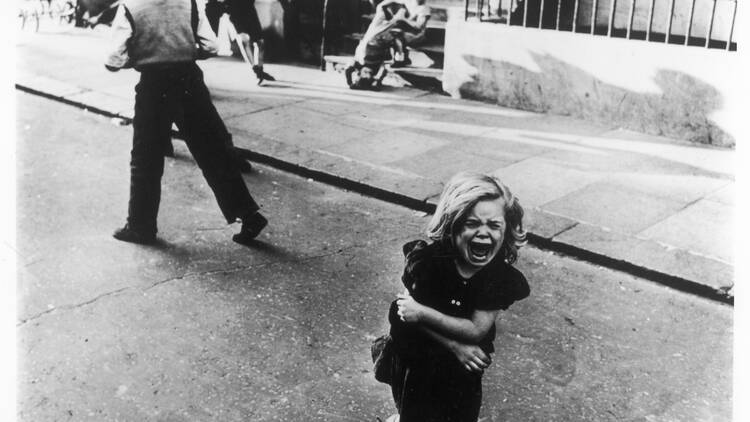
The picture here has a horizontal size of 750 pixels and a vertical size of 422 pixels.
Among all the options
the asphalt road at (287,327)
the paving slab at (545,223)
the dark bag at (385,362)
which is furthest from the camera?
the paving slab at (545,223)

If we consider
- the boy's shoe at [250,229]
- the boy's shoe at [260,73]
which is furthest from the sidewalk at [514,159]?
the boy's shoe at [250,229]

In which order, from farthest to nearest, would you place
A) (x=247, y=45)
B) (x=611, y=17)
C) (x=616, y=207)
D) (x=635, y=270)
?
(x=247, y=45)
(x=611, y=17)
(x=616, y=207)
(x=635, y=270)

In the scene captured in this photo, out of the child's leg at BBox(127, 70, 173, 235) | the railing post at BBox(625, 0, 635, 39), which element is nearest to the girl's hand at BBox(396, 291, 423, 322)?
the child's leg at BBox(127, 70, 173, 235)

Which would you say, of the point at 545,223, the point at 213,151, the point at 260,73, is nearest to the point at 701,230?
the point at 545,223

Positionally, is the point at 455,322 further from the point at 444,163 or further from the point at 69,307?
the point at 444,163

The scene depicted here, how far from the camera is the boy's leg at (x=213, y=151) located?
5348 millimetres

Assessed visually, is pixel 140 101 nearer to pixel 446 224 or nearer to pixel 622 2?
pixel 446 224

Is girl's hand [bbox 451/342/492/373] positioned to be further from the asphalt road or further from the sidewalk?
the sidewalk

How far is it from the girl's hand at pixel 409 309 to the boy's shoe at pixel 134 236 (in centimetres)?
315

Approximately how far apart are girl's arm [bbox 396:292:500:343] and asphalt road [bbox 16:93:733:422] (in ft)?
3.46

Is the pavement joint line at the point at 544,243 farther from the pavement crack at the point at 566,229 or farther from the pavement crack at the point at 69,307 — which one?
the pavement crack at the point at 69,307

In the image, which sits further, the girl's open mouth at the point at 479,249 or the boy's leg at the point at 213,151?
the boy's leg at the point at 213,151

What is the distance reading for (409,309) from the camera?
2.69 m

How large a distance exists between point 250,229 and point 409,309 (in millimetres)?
2938
